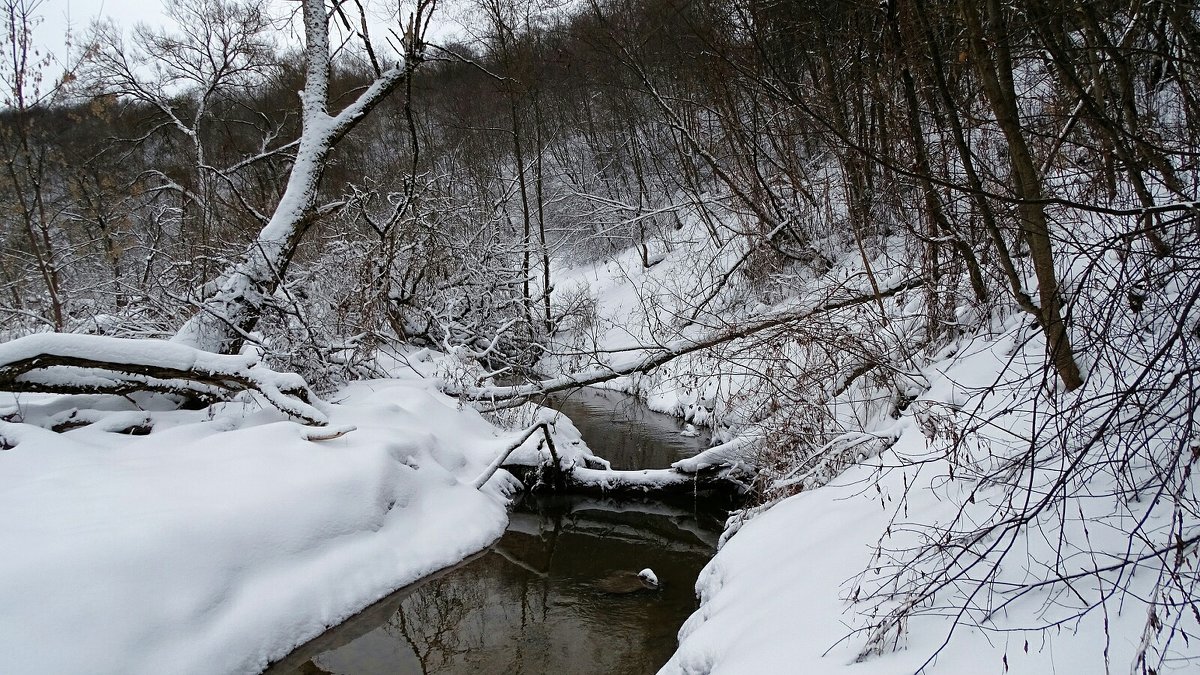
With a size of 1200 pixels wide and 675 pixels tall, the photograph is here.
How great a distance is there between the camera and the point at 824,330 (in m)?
5.57

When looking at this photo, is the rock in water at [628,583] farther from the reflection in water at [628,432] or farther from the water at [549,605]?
the reflection in water at [628,432]

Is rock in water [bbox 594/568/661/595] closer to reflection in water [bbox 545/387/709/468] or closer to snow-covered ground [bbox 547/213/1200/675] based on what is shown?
snow-covered ground [bbox 547/213/1200/675]

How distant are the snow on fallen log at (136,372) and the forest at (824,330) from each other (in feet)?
0.10

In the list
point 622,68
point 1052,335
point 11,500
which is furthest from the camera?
point 622,68

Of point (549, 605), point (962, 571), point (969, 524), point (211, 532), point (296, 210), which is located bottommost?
point (549, 605)

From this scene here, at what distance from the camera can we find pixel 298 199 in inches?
334

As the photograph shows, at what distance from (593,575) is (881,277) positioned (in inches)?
162

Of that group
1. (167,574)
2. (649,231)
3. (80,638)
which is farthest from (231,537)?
(649,231)

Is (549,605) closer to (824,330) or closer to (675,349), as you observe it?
(675,349)

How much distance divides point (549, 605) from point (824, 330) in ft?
11.0

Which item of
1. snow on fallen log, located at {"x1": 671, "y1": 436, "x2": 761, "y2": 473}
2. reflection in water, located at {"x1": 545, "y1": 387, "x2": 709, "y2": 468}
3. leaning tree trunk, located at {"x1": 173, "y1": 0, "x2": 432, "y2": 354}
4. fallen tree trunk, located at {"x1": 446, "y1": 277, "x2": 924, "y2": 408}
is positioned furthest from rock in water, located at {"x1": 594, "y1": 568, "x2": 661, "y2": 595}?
leaning tree trunk, located at {"x1": 173, "y1": 0, "x2": 432, "y2": 354}

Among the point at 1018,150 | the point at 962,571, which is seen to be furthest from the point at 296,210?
the point at 962,571

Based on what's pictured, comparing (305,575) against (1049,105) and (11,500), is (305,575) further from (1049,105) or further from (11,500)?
(1049,105)

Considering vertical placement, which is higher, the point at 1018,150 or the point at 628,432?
the point at 1018,150
